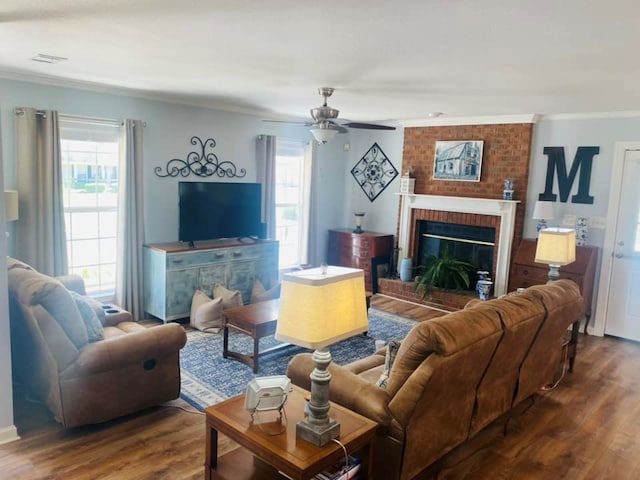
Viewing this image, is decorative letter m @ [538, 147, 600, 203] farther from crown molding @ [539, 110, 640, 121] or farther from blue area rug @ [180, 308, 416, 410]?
blue area rug @ [180, 308, 416, 410]

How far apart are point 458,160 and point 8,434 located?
5.43 metres

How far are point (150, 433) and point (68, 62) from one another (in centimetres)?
277

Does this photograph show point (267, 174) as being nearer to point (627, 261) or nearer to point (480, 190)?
point (480, 190)

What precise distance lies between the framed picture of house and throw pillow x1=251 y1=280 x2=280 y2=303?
2.69 metres

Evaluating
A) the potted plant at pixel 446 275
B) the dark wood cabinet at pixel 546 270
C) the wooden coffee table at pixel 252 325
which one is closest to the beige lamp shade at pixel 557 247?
the dark wood cabinet at pixel 546 270

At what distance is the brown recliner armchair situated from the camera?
2.88 metres

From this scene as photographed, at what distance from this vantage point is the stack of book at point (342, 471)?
6.84 ft

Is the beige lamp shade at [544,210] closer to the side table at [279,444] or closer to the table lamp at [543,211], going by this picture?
the table lamp at [543,211]

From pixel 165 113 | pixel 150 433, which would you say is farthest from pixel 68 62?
pixel 150 433

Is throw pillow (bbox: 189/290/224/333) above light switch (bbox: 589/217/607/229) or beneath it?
beneath

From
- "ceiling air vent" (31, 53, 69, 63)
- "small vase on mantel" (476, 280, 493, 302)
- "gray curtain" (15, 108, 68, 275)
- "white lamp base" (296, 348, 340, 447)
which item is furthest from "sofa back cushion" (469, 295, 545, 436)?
"gray curtain" (15, 108, 68, 275)

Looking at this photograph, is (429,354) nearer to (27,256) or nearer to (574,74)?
(574,74)

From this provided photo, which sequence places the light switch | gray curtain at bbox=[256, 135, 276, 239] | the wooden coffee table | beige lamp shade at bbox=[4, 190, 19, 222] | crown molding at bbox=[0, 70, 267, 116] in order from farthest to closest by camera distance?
gray curtain at bbox=[256, 135, 276, 239], the light switch, crown molding at bbox=[0, 70, 267, 116], the wooden coffee table, beige lamp shade at bbox=[4, 190, 19, 222]

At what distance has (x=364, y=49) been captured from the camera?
2.91m
